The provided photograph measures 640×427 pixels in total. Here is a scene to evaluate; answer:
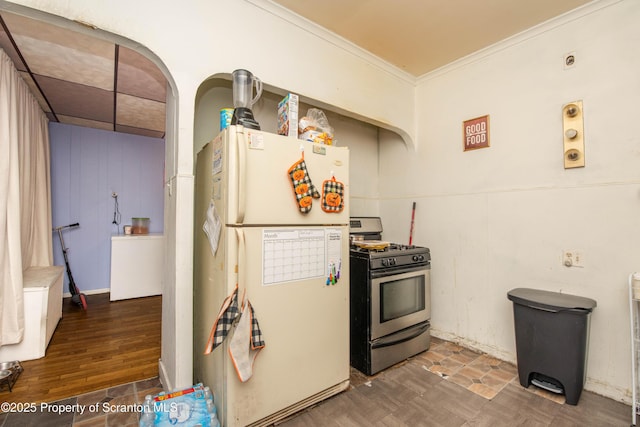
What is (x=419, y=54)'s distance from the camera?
8.47 feet

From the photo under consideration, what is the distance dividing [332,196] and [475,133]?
1648 millimetres

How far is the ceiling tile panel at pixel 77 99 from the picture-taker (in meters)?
2.96

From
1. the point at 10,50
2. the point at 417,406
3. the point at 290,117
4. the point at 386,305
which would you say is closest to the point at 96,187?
the point at 10,50

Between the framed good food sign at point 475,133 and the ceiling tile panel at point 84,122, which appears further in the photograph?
the ceiling tile panel at point 84,122

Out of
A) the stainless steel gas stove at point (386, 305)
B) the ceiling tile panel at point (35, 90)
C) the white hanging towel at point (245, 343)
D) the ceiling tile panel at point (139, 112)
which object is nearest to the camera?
the white hanging towel at point (245, 343)

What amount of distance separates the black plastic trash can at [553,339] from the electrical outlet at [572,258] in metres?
0.23

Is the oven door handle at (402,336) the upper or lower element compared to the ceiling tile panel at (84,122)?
lower

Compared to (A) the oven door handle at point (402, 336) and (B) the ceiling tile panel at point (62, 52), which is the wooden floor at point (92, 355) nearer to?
(A) the oven door handle at point (402, 336)

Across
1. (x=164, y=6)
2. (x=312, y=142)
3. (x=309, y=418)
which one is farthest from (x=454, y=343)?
(x=164, y=6)

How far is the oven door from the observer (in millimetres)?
2123

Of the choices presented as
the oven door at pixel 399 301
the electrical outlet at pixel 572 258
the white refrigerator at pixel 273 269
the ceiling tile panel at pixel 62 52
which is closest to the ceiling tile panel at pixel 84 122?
the ceiling tile panel at pixel 62 52

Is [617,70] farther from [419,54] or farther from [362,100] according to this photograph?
[362,100]

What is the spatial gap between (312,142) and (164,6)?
1.11m

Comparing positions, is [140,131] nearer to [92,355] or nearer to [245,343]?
[92,355]
